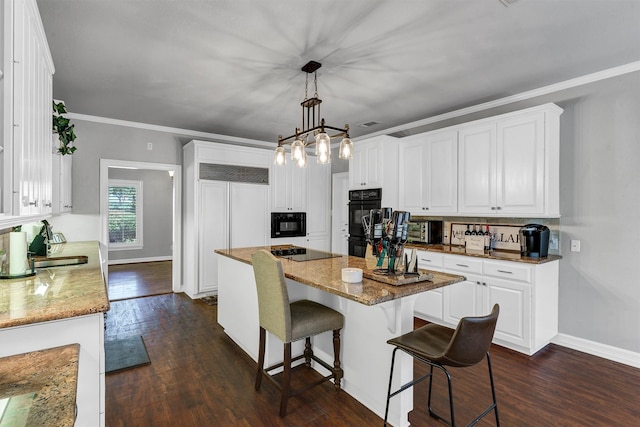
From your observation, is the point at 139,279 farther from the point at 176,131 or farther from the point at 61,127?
the point at 61,127

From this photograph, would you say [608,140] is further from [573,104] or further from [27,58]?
[27,58]

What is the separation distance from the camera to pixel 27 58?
147cm

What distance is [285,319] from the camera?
209 centimetres

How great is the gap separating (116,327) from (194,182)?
2110 mm

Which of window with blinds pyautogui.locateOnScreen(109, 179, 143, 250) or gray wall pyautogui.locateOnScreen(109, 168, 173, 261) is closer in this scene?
window with blinds pyautogui.locateOnScreen(109, 179, 143, 250)

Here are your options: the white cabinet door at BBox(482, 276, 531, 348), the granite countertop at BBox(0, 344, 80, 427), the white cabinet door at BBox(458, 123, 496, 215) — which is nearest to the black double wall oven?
the white cabinet door at BBox(458, 123, 496, 215)

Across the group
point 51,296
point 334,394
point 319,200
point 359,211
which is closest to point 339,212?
point 319,200

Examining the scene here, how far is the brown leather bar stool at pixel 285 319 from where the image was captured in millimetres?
2096

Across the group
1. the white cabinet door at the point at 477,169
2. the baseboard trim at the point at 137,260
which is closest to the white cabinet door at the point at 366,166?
the white cabinet door at the point at 477,169

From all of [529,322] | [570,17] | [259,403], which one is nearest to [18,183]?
[259,403]

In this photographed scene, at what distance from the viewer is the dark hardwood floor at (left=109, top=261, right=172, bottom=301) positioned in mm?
5234

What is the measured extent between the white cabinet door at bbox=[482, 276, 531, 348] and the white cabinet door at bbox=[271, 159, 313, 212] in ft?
11.1

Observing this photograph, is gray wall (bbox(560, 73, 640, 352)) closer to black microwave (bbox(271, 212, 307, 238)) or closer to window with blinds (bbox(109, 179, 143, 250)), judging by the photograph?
black microwave (bbox(271, 212, 307, 238))

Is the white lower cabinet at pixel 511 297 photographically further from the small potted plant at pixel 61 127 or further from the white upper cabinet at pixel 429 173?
the small potted plant at pixel 61 127
